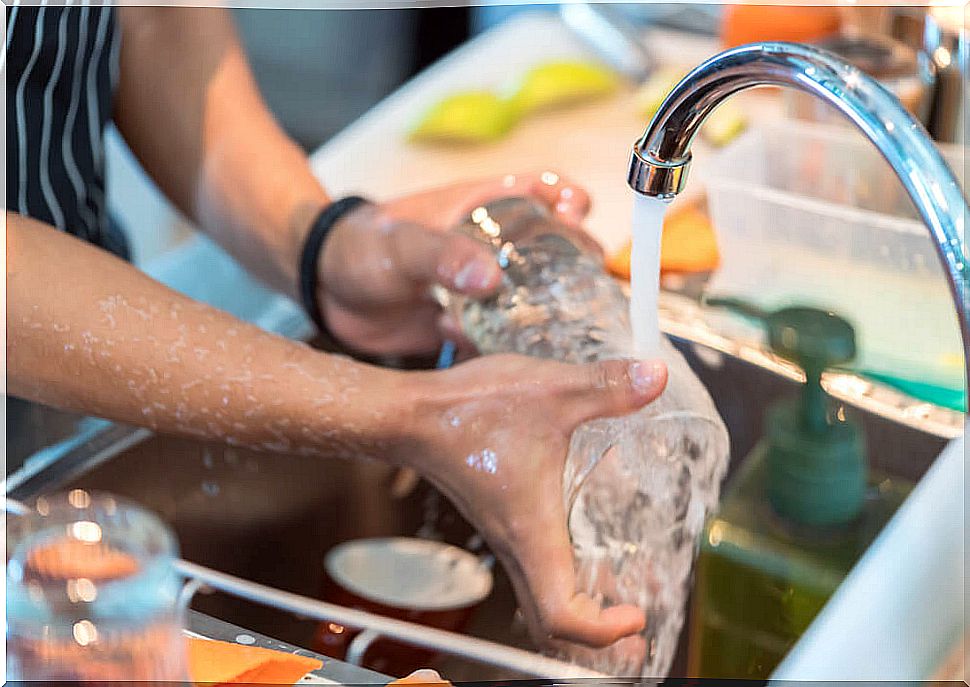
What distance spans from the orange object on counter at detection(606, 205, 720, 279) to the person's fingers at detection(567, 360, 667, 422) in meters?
0.24

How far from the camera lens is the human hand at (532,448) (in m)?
0.51

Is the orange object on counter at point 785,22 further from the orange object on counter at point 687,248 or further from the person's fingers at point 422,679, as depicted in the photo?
the person's fingers at point 422,679

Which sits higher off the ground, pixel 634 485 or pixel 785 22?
pixel 785 22

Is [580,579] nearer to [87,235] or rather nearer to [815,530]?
[815,530]

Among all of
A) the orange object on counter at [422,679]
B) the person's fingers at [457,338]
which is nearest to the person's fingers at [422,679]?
the orange object on counter at [422,679]

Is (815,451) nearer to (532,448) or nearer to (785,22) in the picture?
(532,448)

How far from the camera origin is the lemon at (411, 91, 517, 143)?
987 millimetres

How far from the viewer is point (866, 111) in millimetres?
376

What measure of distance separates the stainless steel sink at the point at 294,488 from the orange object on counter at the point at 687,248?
89mm

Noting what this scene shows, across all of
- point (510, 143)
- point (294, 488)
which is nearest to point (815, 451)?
point (294, 488)

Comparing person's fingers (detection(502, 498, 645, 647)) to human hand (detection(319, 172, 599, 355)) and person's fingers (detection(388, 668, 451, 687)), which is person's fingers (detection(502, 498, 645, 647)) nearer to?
person's fingers (detection(388, 668, 451, 687))

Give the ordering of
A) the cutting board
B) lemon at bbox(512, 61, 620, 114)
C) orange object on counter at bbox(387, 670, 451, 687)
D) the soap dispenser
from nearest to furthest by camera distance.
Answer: orange object on counter at bbox(387, 670, 451, 687), the soap dispenser, the cutting board, lemon at bbox(512, 61, 620, 114)

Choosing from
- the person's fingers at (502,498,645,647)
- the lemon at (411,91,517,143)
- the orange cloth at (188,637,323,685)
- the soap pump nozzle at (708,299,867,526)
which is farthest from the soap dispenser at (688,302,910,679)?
the lemon at (411,91,517,143)

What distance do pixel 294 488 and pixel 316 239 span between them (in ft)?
0.49
